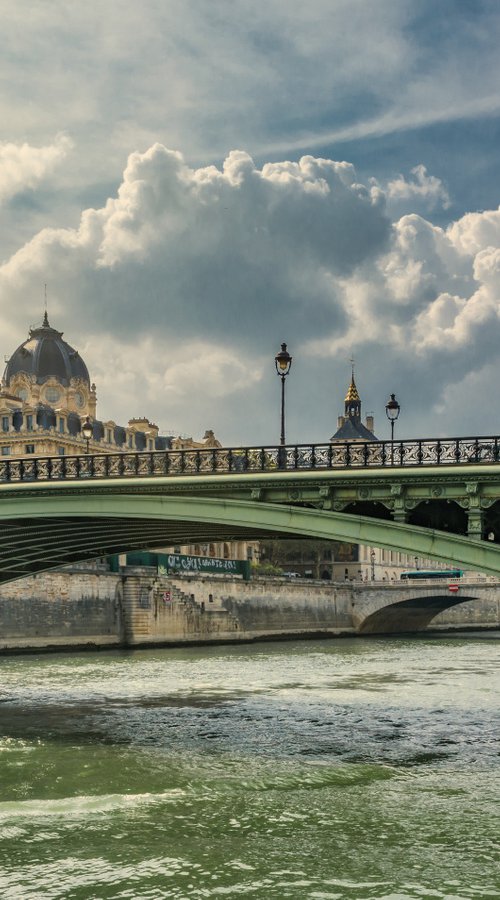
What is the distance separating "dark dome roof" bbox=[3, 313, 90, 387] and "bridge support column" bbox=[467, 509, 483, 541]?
105 meters

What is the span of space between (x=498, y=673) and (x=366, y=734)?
20171 mm

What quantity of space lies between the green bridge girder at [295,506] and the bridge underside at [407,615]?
6525 centimetres

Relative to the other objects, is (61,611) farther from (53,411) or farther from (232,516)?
(53,411)

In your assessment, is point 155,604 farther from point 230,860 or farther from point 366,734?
point 230,860

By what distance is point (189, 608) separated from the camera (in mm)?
83750

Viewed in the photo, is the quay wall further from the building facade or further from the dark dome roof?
the dark dome roof

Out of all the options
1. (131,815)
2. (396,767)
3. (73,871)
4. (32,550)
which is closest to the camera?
(73,871)

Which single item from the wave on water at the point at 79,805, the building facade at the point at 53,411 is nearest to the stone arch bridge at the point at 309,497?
the wave on water at the point at 79,805

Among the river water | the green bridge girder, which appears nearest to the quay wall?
the river water

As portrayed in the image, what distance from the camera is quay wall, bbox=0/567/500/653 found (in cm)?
7019

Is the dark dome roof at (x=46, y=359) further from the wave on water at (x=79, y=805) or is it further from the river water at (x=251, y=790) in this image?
the wave on water at (x=79, y=805)

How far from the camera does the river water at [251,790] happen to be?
18.2 meters

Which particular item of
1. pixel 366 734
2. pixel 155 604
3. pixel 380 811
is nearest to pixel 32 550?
pixel 366 734

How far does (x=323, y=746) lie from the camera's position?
2966cm
